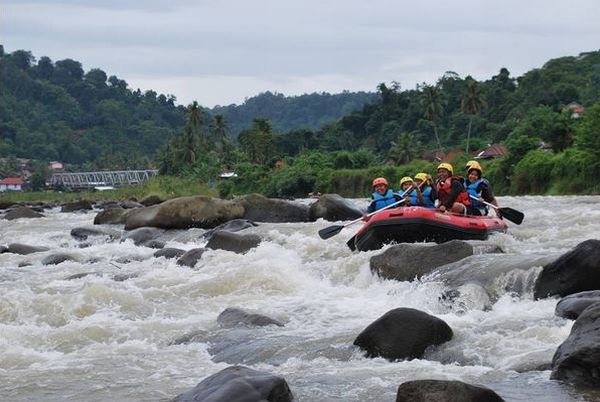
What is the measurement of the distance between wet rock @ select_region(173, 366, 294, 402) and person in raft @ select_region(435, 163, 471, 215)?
8.62 metres

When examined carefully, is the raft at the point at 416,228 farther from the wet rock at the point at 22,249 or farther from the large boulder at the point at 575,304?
the wet rock at the point at 22,249

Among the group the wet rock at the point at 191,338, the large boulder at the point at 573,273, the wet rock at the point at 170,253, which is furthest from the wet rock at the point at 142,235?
the large boulder at the point at 573,273

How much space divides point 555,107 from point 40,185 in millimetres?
59444

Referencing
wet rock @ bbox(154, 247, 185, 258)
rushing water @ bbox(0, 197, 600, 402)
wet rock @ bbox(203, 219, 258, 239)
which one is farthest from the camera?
wet rock @ bbox(203, 219, 258, 239)

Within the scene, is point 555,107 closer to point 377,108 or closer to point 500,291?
point 377,108

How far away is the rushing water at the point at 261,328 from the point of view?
24.1 ft

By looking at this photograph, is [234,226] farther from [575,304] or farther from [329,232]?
[575,304]

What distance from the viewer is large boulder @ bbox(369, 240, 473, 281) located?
11.5 m

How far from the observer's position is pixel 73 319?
10.6 m

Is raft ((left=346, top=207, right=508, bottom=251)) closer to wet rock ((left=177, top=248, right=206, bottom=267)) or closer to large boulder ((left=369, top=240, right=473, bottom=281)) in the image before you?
large boulder ((left=369, top=240, right=473, bottom=281))

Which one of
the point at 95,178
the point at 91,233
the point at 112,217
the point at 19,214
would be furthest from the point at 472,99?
the point at 95,178

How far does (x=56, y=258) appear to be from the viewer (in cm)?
1655

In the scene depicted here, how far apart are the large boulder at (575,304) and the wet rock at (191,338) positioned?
11.3ft

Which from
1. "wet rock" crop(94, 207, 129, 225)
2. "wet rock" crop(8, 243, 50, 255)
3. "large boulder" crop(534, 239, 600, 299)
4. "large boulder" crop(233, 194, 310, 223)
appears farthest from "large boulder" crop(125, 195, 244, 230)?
"large boulder" crop(534, 239, 600, 299)
